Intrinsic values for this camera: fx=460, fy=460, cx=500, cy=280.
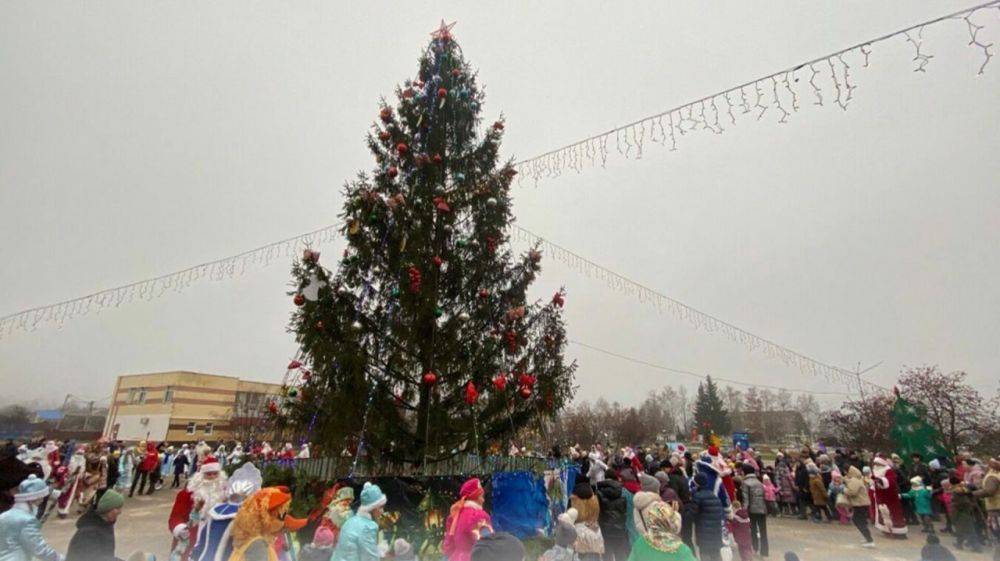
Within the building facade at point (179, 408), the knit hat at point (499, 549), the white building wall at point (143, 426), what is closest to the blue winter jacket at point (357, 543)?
the knit hat at point (499, 549)

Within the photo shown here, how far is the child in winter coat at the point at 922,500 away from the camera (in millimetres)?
10273

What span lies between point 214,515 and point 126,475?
50.3 feet

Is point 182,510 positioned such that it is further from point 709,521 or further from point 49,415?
point 49,415

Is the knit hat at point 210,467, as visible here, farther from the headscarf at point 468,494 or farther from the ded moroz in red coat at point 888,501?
the ded moroz in red coat at point 888,501

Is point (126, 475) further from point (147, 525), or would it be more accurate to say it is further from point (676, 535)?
point (676, 535)

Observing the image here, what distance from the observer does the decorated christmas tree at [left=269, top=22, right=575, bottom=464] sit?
8.14 metres

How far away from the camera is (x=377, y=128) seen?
10.5m

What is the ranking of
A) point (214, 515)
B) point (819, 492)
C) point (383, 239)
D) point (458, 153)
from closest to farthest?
point (214, 515)
point (383, 239)
point (458, 153)
point (819, 492)

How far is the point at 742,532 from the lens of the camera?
7820 millimetres

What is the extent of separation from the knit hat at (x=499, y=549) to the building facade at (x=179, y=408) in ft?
165

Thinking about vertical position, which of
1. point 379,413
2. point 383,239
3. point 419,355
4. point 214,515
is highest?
point 383,239

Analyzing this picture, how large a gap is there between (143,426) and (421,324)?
5705 cm

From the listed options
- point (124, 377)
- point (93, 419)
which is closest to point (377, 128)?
point (124, 377)

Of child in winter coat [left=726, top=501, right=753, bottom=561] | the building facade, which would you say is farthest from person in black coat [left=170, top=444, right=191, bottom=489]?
the building facade
